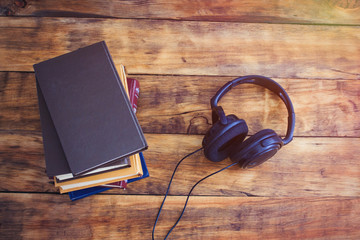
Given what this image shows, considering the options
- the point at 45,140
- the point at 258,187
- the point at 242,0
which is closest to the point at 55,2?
the point at 45,140

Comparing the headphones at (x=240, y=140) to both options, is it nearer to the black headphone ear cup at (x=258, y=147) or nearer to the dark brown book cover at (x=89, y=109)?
the black headphone ear cup at (x=258, y=147)

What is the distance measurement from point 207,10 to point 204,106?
1.26ft

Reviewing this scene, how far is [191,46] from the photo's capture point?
3.18 ft

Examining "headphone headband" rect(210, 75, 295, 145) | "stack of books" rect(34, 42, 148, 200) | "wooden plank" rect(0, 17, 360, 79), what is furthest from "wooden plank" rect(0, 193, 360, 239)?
"wooden plank" rect(0, 17, 360, 79)

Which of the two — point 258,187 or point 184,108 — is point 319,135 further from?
point 184,108

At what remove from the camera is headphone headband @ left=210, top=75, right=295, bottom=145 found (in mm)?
773

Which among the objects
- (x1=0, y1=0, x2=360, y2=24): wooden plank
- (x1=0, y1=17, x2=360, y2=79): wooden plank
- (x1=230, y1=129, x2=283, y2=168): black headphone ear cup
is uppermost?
(x1=0, y1=0, x2=360, y2=24): wooden plank

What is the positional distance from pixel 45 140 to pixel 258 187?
2.22 feet

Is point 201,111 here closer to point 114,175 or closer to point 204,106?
point 204,106

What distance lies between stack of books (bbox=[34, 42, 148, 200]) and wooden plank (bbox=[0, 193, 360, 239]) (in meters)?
0.17

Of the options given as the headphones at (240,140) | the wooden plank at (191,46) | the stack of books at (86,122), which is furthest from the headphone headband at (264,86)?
the stack of books at (86,122)

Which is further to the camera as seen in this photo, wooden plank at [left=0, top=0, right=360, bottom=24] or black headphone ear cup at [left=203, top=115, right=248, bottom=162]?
wooden plank at [left=0, top=0, right=360, bottom=24]

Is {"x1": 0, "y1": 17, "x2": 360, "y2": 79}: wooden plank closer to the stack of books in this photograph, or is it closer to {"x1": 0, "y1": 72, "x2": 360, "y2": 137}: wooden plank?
{"x1": 0, "y1": 72, "x2": 360, "y2": 137}: wooden plank

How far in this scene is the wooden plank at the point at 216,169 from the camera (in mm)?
875
